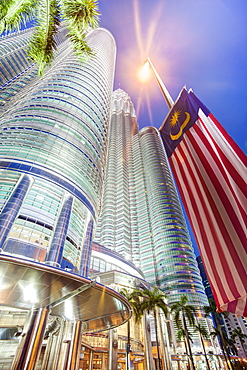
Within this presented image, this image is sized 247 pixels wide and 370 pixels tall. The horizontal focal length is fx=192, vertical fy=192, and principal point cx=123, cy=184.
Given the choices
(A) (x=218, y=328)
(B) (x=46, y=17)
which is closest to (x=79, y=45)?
(B) (x=46, y=17)

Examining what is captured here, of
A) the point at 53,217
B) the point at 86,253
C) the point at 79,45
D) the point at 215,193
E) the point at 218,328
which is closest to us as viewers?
the point at 79,45

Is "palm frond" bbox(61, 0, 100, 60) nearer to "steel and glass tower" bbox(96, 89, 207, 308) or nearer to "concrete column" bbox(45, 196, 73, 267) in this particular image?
"concrete column" bbox(45, 196, 73, 267)

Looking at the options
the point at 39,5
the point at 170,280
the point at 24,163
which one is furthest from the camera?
the point at 170,280

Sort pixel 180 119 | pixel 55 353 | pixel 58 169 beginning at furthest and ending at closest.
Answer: pixel 58 169 → pixel 55 353 → pixel 180 119

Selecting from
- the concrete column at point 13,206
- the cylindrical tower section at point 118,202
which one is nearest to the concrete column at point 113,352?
the concrete column at point 13,206

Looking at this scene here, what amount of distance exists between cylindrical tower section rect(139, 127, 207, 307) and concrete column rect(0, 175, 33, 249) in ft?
326

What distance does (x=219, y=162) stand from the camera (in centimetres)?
822

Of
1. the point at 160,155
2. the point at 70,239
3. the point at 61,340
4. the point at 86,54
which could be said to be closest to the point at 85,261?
the point at 70,239

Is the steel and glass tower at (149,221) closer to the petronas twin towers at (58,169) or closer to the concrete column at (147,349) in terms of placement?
the petronas twin towers at (58,169)

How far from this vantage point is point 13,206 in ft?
89.7

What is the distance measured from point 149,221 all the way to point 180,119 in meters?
133

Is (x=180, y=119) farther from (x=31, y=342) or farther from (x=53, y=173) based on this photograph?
(x=53, y=173)

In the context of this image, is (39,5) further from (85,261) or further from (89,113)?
(89,113)

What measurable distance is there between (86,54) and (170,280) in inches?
4618
